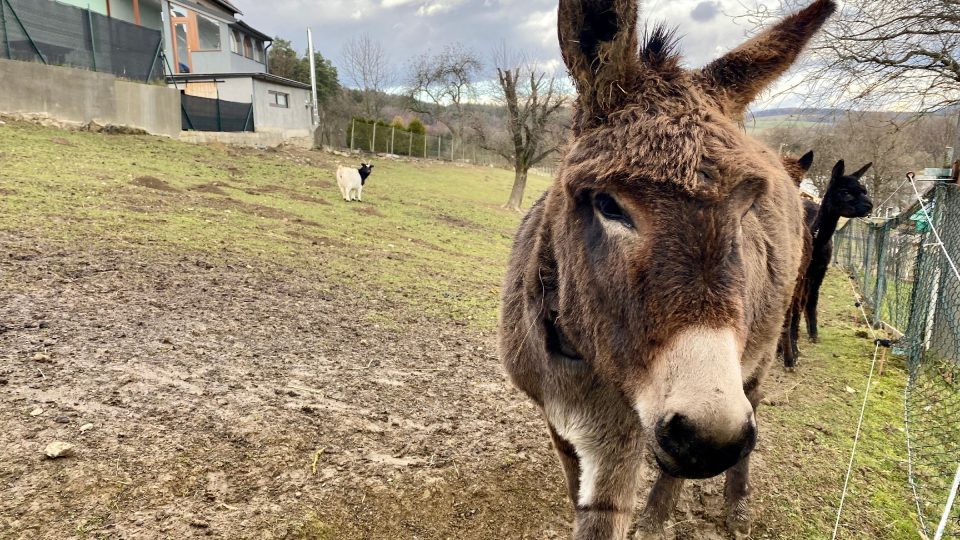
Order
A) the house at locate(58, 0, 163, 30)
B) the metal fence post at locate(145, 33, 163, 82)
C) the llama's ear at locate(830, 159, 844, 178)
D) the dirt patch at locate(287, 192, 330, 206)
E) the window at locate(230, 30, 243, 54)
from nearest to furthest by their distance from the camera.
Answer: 1. the llama's ear at locate(830, 159, 844, 178)
2. the dirt patch at locate(287, 192, 330, 206)
3. the metal fence post at locate(145, 33, 163, 82)
4. the house at locate(58, 0, 163, 30)
5. the window at locate(230, 30, 243, 54)

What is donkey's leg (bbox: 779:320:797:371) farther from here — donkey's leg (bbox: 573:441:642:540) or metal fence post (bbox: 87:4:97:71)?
metal fence post (bbox: 87:4:97:71)

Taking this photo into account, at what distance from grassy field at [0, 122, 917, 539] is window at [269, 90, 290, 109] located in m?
21.2

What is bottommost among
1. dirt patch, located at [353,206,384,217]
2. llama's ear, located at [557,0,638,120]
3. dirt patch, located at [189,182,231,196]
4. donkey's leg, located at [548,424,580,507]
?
A: donkey's leg, located at [548,424,580,507]

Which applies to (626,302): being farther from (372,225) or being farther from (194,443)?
(372,225)

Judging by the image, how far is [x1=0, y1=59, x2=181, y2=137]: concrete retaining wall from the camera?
13.3 meters

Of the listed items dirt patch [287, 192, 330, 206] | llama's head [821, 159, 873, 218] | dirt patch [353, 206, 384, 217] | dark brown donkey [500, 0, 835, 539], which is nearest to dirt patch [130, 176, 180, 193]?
dirt patch [287, 192, 330, 206]

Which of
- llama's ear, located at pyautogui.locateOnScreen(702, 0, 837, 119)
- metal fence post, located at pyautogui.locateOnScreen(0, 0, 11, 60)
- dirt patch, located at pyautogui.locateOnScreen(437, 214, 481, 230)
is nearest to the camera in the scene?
llama's ear, located at pyautogui.locateOnScreen(702, 0, 837, 119)

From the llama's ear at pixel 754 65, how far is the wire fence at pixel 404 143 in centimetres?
2830

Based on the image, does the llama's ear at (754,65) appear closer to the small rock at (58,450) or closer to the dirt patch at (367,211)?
the small rock at (58,450)

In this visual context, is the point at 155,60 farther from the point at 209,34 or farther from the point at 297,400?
the point at 297,400

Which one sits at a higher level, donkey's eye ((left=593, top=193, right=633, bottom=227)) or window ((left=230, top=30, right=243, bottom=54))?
window ((left=230, top=30, right=243, bottom=54))

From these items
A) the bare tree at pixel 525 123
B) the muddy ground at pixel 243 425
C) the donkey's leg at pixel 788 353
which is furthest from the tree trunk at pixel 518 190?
the muddy ground at pixel 243 425

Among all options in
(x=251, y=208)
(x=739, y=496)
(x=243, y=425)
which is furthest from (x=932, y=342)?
(x=251, y=208)

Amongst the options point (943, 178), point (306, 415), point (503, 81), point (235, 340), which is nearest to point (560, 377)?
point (306, 415)
